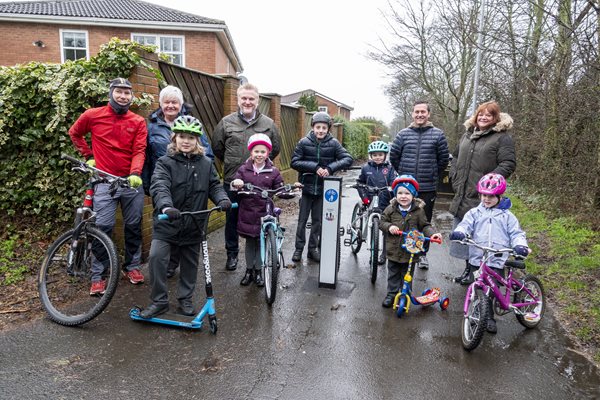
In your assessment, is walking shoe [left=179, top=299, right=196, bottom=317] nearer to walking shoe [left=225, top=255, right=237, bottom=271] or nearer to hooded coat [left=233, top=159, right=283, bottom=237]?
hooded coat [left=233, top=159, right=283, bottom=237]

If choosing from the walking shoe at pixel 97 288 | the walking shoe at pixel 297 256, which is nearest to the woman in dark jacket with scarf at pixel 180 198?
the walking shoe at pixel 97 288

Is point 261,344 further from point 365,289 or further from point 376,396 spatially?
point 365,289

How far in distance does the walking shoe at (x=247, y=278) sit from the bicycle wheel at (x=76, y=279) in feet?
4.58

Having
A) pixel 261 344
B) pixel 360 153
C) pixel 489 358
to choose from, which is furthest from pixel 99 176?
pixel 360 153

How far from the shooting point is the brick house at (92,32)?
19.9m

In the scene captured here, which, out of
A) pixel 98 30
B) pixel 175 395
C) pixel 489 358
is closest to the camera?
pixel 175 395

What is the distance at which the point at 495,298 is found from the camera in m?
3.79

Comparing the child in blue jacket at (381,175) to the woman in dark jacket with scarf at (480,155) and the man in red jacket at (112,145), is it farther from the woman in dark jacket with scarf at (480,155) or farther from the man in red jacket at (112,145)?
the man in red jacket at (112,145)

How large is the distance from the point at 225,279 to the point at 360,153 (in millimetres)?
21953

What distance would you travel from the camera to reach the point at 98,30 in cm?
2042

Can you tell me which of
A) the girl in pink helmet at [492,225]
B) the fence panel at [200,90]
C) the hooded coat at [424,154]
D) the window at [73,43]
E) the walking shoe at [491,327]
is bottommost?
the walking shoe at [491,327]

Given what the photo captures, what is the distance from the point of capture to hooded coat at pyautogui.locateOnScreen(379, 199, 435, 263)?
419cm

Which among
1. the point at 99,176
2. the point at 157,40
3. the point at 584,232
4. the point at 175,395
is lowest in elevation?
the point at 175,395

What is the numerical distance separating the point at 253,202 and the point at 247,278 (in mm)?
875
